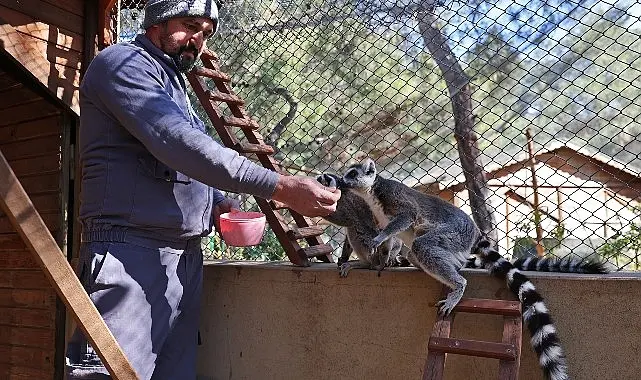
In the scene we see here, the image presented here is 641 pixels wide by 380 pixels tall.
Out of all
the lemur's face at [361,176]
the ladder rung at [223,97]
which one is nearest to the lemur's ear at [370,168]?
the lemur's face at [361,176]

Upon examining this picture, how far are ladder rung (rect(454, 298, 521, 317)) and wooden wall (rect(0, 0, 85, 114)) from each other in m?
2.80

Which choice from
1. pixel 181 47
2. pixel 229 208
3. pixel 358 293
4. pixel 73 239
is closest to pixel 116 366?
pixel 229 208

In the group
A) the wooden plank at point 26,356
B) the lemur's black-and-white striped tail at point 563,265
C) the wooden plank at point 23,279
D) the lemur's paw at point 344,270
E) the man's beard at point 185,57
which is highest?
the man's beard at point 185,57

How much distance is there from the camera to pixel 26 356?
4.46 metres

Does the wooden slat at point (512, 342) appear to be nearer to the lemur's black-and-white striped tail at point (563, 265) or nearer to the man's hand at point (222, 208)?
the lemur's black-and-white striped tail at point (563, 265)

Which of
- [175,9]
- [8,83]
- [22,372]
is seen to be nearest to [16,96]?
[8,83]

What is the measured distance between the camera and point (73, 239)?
13.5 ft

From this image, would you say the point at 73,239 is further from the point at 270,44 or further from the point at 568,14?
the point at 568,14

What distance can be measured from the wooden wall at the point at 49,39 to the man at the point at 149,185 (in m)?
1.38

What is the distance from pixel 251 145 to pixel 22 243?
2.14 m

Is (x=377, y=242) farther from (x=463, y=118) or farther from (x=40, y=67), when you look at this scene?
(x=40, y=67)

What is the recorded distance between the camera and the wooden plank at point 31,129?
14.0 feet

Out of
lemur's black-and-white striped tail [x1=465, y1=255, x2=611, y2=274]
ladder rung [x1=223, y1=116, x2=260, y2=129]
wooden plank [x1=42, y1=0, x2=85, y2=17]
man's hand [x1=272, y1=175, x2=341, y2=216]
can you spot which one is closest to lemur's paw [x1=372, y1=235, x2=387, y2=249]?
lemur's black-and-white striped tail [x1=465, y1=255, x2=611, y2=274]

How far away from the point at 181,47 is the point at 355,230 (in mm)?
1633
